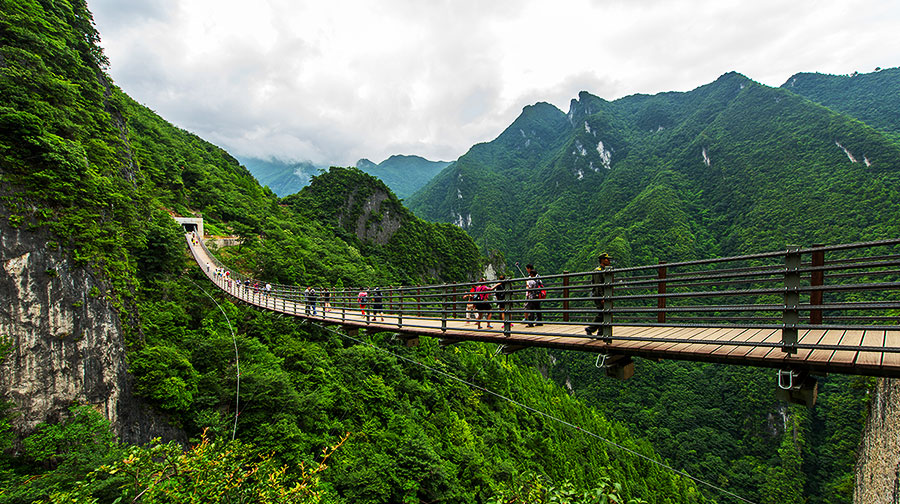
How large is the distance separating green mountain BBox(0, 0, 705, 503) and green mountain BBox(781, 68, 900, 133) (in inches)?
5865

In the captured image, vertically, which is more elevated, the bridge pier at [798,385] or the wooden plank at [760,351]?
the wooden plank at [760,351]

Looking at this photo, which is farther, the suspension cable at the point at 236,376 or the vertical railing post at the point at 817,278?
the suspension cable at the point at 236,376

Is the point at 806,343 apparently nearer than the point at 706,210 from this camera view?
Yes

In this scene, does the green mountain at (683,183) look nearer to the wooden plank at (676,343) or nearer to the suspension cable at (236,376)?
the wooden plank at (676,343)

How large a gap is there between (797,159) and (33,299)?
120 meters

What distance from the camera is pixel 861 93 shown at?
372 ft

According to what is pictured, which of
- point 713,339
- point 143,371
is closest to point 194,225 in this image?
point 143,371

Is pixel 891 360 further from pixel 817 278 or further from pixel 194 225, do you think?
pixel 194 225

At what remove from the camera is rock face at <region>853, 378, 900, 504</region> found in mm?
10609

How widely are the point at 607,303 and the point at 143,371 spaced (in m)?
12.3

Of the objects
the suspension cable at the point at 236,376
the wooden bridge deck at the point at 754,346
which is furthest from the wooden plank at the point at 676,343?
the suspension cable at the point at 236,376

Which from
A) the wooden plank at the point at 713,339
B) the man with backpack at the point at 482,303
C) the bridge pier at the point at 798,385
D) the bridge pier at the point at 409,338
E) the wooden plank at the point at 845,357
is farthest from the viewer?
the bridge pier at the point at 409,338

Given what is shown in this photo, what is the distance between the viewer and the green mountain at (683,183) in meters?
64.3

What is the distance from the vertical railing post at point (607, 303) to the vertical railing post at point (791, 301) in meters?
1.30
